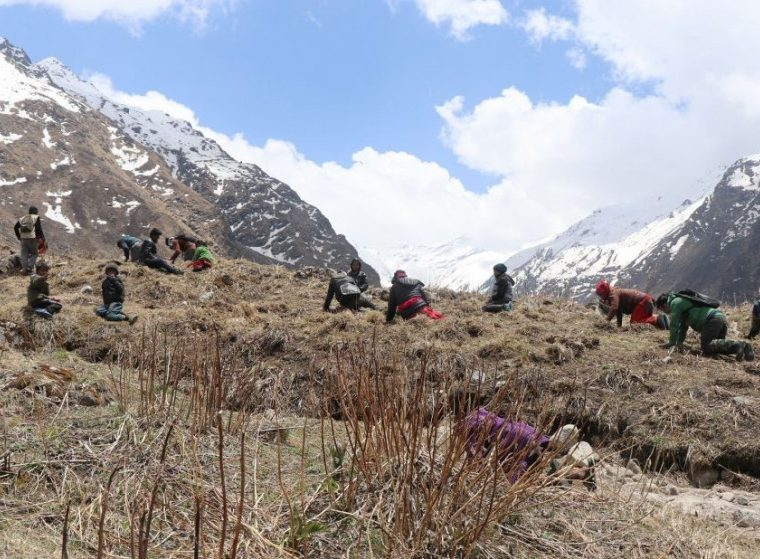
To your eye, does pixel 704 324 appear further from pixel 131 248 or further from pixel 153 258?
pixel 131 248

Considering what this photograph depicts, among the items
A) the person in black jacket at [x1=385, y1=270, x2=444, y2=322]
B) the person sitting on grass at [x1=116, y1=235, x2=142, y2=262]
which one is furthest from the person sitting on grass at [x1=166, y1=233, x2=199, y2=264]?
the person in black jacket at [x1=385, y1=270, x2=444, y2=322]

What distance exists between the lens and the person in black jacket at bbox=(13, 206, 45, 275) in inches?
515

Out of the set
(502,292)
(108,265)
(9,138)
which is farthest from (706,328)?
(9,138)

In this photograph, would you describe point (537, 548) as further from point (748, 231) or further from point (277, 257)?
point (748, 231)

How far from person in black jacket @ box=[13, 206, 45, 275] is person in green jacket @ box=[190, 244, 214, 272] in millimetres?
3598

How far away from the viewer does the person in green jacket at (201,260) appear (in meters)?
14.5

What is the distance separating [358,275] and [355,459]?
10697 mm

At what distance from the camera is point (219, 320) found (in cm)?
997

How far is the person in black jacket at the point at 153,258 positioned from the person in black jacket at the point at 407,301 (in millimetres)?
6284

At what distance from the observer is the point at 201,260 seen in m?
14.6

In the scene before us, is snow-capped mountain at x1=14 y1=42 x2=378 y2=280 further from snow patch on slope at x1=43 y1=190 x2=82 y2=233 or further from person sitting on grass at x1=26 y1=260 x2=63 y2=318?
person sitting on grass at x1=26 y1=260 x2=63 y2=318

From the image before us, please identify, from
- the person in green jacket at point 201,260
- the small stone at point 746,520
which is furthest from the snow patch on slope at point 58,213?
the small stone at point 746,520

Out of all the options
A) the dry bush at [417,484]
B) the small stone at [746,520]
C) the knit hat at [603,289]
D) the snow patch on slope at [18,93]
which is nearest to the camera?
the dry bush at [417,484]

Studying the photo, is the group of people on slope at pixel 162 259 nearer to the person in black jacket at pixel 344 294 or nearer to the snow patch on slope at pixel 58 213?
the person in black jacket at pixel 344 294
